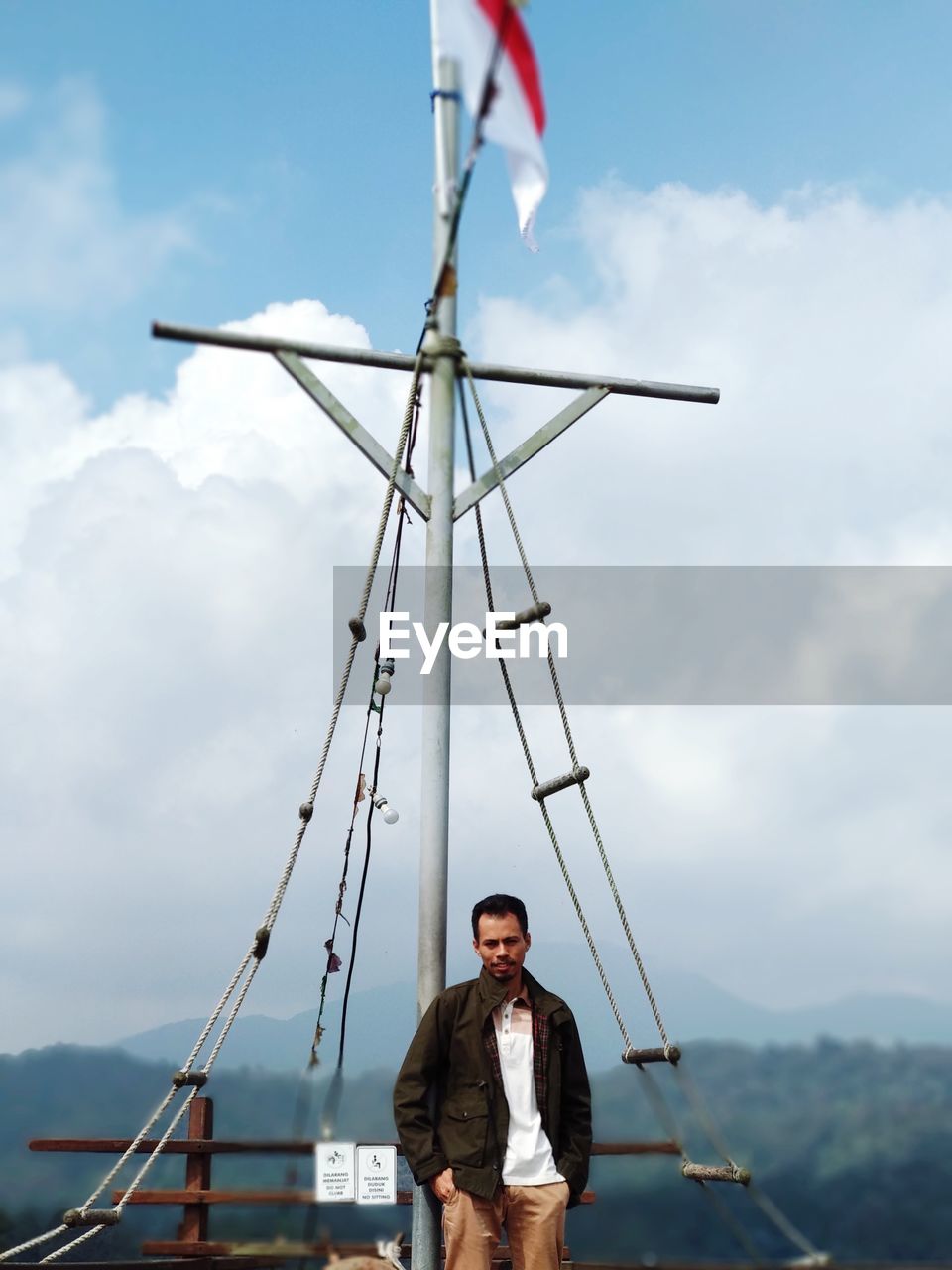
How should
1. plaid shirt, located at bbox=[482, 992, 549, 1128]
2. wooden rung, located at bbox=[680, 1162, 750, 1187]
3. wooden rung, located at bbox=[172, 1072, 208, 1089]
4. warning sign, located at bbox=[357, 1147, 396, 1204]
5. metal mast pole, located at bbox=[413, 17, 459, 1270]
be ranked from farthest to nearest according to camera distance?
wooden rung, located at bbox=[172, 1072, 208, 1089], warning sign, located at bbox=[357, 1147, 396, 1204], wooden rung, located at bbox=[680, 1162, 750, 1187], metal mast pole, located at bbox=[413, 17, 459, 1270], plaid shirt, located at bbox=[482, 992, 549, 1128]

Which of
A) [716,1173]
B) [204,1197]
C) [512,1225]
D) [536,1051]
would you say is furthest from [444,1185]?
[204,1197]

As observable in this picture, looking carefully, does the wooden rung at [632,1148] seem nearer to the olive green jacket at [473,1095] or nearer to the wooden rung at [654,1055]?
the wooden rung at [654,1055]

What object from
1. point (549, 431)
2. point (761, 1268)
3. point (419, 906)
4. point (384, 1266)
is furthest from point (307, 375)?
point (761, 1268)

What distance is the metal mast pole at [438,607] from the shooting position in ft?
15.9

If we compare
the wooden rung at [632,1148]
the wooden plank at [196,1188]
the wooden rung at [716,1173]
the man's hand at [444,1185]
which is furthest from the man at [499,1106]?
the wooden plank at [196,1188]

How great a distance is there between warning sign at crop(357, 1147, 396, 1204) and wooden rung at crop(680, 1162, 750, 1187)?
1.19 metres

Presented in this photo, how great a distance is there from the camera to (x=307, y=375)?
5.60 m

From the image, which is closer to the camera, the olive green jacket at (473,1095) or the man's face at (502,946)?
the olive green jacket at (473,1095)

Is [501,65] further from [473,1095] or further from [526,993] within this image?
[473,1095]

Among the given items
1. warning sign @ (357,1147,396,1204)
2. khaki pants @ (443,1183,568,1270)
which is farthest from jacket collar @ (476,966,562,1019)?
warning sign @ (357,1147,396,1204)

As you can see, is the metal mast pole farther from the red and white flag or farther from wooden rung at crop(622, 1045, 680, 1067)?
wooden rung at crop(622, 1045, 680, 1067)

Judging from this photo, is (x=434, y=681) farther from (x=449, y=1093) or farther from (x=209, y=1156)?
(x=209, y=1156)

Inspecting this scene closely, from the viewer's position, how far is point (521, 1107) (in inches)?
177

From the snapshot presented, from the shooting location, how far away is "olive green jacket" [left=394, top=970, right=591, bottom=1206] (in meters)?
4.41
